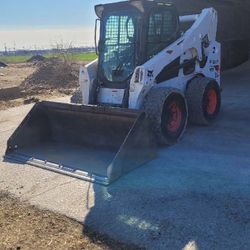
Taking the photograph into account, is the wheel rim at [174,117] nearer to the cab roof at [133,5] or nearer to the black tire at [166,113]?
the black tire at [166,113]

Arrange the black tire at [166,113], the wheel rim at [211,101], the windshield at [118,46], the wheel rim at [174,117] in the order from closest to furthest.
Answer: the black tire at [166,113] < the wheel rim at [174,117] < the windshield at [118,46] < the wheel rim at [211,101]

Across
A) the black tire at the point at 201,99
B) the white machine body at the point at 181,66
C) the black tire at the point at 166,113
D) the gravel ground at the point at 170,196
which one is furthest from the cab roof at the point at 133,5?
the gravel ground at the point at 170,196

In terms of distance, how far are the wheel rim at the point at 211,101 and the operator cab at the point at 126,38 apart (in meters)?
1.43

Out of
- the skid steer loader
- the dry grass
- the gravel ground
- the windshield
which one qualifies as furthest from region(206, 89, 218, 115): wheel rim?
the dry grass

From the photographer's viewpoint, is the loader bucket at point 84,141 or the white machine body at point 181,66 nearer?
the loader bucket at point 84,141

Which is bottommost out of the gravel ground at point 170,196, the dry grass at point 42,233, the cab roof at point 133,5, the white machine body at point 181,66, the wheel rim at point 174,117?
the dry grass at point 42,233

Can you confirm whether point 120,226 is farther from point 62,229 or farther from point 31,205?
point 31,205

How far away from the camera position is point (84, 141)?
22.3 feet

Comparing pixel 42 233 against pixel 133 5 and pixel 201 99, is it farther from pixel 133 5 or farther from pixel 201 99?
pixel 201 99

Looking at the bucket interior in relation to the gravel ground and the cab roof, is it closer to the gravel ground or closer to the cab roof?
the gravel ground

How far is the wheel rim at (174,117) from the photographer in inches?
265

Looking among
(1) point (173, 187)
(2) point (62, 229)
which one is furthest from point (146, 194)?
(2) point (62, 229)

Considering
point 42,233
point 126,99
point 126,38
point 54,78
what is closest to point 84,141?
point 126,99

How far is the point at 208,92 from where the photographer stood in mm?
7898
